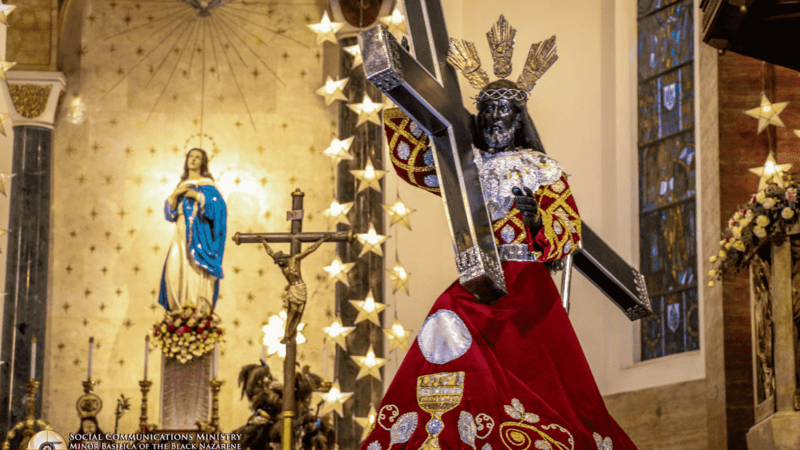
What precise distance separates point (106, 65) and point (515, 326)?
742 centimetres

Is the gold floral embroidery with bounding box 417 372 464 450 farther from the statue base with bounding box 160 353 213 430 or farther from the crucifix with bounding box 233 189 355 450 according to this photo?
the statue base with bounding box 160 353 213 430

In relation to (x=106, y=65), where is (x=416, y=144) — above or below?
below

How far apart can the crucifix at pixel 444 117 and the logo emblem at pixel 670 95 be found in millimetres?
3478

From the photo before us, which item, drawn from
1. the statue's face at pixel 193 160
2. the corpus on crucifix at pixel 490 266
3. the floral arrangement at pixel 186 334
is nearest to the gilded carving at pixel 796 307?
the corpus on crucifix at pixel 490 266

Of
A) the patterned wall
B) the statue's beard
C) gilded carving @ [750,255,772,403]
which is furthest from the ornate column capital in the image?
gilded carving @ [750,255,772,403]

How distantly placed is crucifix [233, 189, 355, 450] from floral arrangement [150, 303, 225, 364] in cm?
426

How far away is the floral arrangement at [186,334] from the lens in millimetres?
9516

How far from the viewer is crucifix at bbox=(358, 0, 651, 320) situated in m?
4.61

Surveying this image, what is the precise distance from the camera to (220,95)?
1095cm

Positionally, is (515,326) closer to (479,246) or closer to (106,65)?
(479,246)

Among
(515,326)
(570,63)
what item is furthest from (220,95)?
(515,326)

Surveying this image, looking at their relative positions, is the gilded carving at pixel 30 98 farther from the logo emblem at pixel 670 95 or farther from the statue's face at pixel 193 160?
the logo emblem at pixel 670 95

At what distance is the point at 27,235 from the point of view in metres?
10.3

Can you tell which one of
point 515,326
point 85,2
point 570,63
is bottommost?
point 515,326
